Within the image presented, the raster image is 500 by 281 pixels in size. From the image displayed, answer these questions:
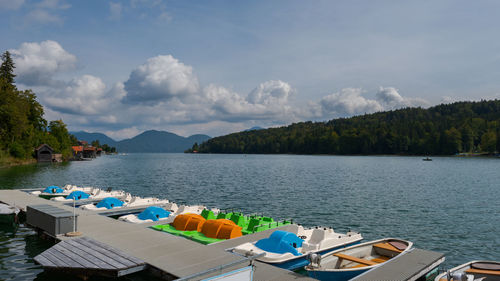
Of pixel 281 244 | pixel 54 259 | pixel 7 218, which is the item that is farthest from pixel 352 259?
pixel 7 218

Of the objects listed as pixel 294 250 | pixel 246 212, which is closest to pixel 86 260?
pixel 294 250

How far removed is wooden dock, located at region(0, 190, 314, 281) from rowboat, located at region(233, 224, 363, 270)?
946mm

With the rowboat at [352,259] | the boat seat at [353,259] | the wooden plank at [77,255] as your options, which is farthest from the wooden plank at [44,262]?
the boat seat at [353,259]

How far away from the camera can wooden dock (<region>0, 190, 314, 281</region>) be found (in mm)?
11945

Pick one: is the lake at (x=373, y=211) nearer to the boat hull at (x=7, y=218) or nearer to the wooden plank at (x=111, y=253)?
the boat hull at (x=7, y=218)

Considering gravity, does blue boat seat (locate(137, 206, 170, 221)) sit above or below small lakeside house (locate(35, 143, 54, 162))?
below

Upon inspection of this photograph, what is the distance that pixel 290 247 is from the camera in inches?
573

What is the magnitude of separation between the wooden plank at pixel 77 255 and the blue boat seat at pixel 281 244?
6739 mm

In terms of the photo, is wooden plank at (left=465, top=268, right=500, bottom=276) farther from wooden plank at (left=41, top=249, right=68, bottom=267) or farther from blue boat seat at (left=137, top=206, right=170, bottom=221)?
blue boat seat at (left=137, top=206, right=170, bottom=221)

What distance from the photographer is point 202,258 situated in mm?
13133

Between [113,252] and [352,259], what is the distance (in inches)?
368

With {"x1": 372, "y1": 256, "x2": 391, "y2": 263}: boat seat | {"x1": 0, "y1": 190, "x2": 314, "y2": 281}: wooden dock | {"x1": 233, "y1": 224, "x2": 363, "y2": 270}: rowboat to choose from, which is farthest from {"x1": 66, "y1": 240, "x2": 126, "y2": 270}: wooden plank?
{"x1": 372, "y1": 256, "x2": 391, "y2": 263}: boat seat

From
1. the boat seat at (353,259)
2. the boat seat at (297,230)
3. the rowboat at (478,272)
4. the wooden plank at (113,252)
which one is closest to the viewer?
the rowboat at (478,272)

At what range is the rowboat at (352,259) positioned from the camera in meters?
11.9
